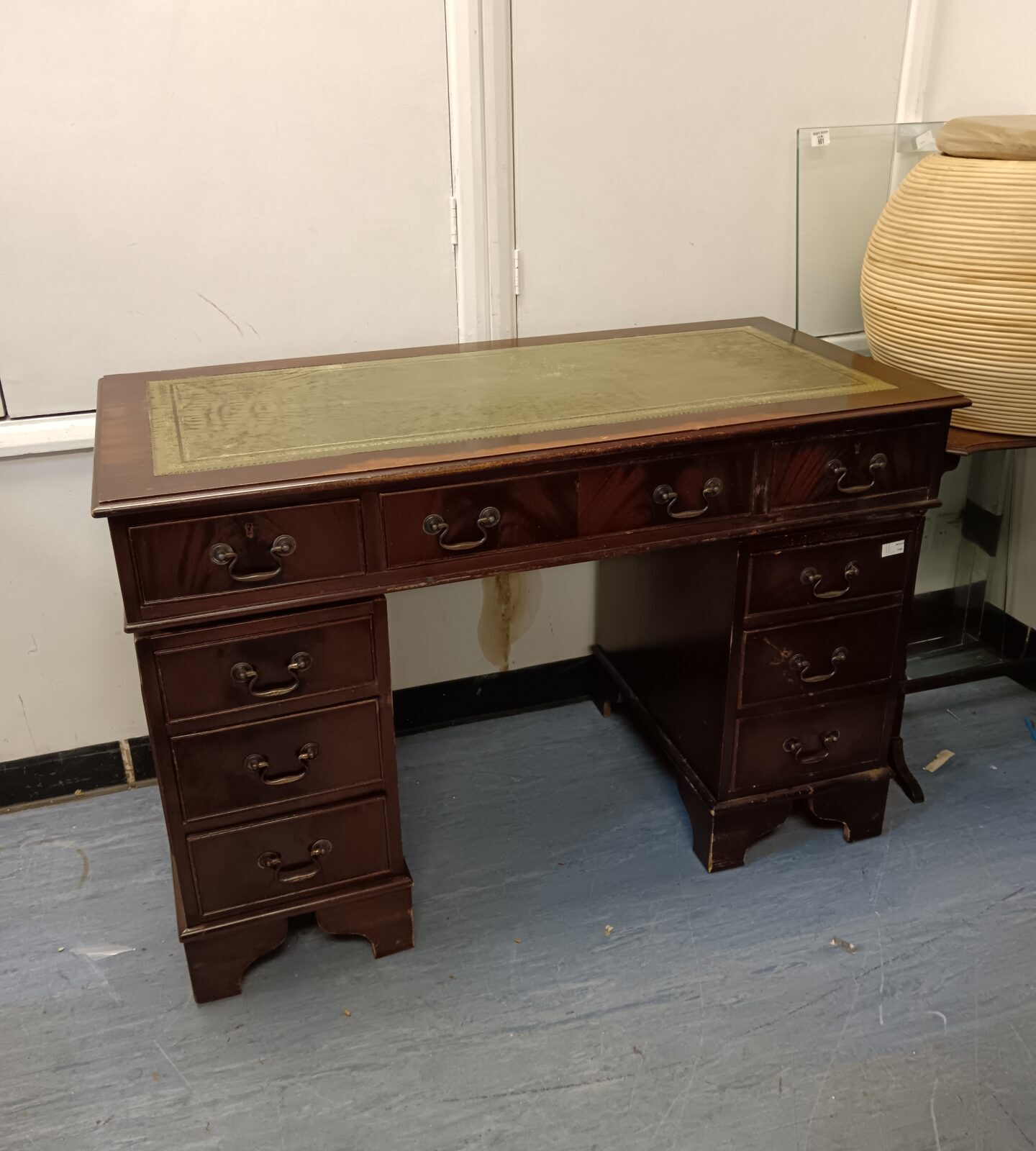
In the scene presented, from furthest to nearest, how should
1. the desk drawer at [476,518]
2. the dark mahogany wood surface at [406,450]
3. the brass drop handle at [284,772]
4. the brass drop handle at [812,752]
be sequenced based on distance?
the brass drop handle at [812,752] → the brass drop handle at [284,772] → the desk drawer at [476,518] → the dark mahogany wood surface at [406,450]

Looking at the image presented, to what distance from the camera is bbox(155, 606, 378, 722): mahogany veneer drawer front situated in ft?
5.16

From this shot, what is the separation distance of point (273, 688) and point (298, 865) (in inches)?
13.6

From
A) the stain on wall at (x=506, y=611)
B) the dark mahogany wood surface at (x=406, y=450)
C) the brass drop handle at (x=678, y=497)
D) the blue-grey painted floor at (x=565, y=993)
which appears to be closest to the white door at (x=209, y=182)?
the dark mahogany wood surface at (x=406, y=450)

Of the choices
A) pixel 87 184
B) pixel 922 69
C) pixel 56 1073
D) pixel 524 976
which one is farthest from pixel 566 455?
pixel 922 69

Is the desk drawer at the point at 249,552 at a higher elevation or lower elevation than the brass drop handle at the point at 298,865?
higher

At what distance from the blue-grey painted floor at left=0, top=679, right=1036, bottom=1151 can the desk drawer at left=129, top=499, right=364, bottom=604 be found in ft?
2.49

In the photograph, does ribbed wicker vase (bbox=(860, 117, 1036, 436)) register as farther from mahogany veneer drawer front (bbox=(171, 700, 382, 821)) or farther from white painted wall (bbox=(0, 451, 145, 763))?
white painted wall (bbox=(0, 451, 145, 763))

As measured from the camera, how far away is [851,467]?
180cm

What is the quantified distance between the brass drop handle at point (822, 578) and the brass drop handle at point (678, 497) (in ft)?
0.88

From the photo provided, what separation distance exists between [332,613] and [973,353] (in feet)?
4.22

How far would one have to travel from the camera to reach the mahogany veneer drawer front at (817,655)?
6.30 ft

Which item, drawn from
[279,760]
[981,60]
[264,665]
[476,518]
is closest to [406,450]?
[476,518]

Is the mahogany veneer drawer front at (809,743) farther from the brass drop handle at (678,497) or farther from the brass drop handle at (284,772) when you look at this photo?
the brass drop handle at (284,772)

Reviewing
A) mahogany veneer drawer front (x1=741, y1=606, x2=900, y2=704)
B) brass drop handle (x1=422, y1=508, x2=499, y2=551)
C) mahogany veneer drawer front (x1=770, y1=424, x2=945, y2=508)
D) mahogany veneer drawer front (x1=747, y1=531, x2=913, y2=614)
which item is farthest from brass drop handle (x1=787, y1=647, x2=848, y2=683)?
brass drop handle (x1=422, y1=508, x2=499, y2=551)
